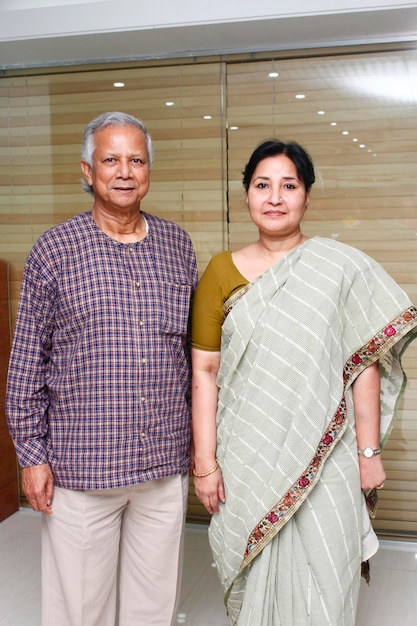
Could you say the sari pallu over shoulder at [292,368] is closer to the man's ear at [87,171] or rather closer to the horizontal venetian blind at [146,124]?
the man's ear at [87,171]

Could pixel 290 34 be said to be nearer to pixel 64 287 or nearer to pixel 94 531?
pixel 64 287

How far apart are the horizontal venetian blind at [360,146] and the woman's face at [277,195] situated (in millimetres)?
1170

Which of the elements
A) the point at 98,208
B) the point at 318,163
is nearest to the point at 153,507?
the point at 98,208

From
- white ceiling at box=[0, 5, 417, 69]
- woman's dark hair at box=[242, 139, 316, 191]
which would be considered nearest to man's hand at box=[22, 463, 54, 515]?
woman's dark hair at box=[242, 139, 316, 191]

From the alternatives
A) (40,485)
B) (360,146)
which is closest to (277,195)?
(40,485)

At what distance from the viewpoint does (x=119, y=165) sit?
1.94 metres

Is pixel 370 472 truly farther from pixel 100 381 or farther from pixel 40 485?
pixel 40 485

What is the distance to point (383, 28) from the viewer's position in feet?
9.33

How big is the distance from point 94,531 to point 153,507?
171 mm

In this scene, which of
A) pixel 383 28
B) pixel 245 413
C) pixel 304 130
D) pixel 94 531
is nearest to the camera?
pixel 245 413

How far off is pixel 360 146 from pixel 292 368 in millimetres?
1483

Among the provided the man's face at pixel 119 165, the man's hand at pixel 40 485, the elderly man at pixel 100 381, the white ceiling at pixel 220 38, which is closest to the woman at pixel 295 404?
the elderly man at pixel 100 381

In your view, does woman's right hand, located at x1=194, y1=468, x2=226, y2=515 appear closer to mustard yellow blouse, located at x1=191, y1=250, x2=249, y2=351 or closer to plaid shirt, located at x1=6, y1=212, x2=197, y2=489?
plaid shirt, located at x1=6, y1=212, x2=197, y2=489

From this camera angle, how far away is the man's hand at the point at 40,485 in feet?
6.46
